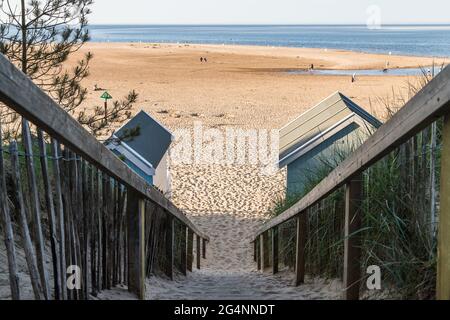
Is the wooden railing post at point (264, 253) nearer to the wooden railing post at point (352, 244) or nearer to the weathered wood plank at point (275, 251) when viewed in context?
the weathered wood plank at point (275, 251)

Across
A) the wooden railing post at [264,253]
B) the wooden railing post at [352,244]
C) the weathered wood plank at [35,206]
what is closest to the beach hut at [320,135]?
the wooden railing post at [264,253]

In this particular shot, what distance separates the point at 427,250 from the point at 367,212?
668 mm

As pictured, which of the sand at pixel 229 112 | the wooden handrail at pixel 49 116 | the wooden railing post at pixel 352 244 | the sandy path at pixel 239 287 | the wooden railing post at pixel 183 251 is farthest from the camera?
the wooden railing post at pixel 183 251

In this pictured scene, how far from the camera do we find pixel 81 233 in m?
3.58

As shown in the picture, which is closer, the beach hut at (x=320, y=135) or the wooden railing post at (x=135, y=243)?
the wooden railing post at (x=135, y=243)

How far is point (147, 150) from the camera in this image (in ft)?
43.4

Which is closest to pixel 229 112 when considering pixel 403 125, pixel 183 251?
pixel 183 251

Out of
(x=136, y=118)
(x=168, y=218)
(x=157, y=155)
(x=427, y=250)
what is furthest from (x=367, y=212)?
(x=136, y=118)

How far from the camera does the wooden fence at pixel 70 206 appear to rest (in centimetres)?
267

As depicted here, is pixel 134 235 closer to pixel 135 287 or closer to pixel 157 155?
pixel 135 287

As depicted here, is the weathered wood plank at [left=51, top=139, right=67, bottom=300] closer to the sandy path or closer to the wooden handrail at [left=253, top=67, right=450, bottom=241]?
the wooden handrail at [left=253, top=67, right=450, bottom=241]

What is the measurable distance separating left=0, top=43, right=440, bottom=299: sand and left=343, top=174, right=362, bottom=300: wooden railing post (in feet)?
1.87

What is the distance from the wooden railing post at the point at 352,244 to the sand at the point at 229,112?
1.87ft

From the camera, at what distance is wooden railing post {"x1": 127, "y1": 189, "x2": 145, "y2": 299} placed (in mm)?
4316
